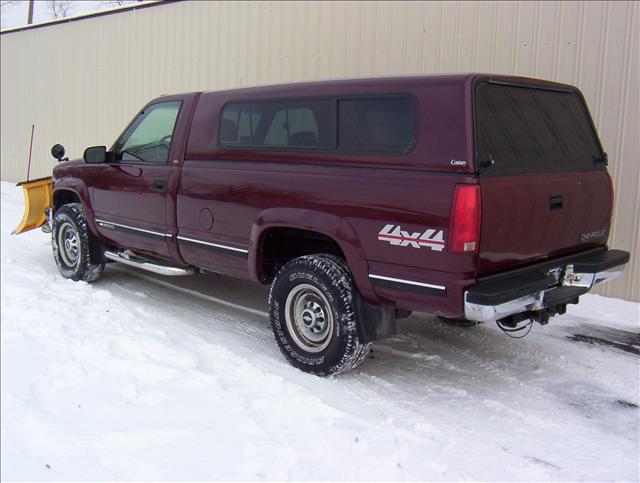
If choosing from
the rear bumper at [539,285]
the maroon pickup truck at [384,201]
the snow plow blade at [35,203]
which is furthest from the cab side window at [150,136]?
the rear bumper at [539,285]

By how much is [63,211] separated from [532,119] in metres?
4.83

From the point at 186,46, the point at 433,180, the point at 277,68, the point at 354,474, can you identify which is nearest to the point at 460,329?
the point at 433,180

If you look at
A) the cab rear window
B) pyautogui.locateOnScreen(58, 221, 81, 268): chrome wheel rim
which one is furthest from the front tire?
pyautogui.locateOnScreen(58, 221, 81, 268): chrome wheel rim

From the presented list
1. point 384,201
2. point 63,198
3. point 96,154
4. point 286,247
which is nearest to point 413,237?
point 384,201

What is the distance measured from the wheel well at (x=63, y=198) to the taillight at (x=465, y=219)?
15.8 ft

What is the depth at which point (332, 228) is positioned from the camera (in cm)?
430

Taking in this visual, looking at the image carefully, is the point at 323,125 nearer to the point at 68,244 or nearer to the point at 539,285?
the point at 539,285

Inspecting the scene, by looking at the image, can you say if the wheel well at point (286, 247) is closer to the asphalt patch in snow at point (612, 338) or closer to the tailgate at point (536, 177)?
the tailgate at point (536, 177)

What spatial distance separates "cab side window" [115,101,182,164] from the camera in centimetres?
580

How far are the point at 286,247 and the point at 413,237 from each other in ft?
4.78

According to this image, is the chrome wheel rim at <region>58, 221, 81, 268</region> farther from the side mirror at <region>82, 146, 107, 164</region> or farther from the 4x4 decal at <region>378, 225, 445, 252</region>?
the 4x4 decal at <region>378, 225, 445, 252</region>

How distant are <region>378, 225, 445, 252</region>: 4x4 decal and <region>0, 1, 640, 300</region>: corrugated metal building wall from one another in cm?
390

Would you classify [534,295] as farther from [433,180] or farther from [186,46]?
[186,46]

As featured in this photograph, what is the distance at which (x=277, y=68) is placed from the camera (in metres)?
10.1
